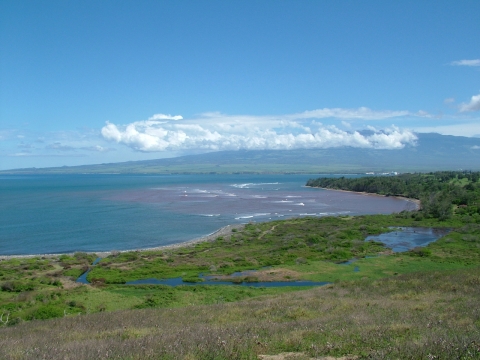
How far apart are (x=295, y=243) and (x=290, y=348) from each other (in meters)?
37.3

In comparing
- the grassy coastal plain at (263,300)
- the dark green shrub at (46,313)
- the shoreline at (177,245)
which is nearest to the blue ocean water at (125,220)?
the shoreline at (177,245)

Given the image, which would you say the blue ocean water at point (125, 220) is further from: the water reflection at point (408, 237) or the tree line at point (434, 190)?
the water reflection at point (408, 237)

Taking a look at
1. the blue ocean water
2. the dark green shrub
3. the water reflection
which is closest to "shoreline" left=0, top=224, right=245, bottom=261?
the blue ocean water

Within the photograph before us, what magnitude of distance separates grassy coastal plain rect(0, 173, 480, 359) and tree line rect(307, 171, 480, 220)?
15.0 ft

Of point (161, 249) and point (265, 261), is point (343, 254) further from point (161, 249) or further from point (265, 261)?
point (161, 249)

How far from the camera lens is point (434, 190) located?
99.1 metres

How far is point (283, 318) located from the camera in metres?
13.9

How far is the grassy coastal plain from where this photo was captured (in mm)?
8391

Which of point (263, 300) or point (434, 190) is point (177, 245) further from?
point (434, 190)

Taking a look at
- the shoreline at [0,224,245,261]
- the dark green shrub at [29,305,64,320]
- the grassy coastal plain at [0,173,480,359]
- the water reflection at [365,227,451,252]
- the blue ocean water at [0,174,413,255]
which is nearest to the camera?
the grassy coastal plain at [0,173,480,359]

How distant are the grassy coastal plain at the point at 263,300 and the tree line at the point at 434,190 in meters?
4.58

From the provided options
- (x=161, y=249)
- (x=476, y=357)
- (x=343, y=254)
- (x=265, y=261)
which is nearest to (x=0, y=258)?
(x=161, y=249)

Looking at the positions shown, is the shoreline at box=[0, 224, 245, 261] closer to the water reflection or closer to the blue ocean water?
the blue ocean water

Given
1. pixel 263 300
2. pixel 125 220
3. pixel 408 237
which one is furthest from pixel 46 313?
pixel 125 220
